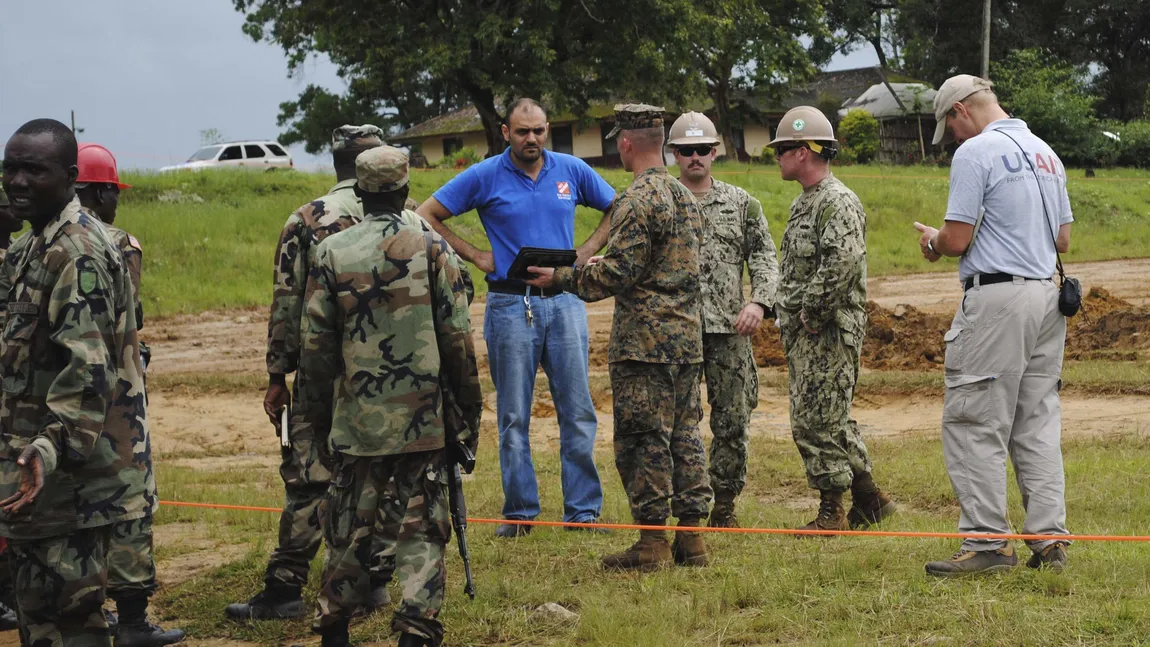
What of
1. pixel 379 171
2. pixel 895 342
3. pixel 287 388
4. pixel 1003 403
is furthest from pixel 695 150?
pixel 895 342

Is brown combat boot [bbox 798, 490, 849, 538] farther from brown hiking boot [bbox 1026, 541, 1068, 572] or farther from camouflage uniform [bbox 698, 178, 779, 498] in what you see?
brown hiking boot [bbox 1026, 541, 1068, 572]

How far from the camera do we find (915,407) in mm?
12875

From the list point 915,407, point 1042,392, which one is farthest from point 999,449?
point 915,407

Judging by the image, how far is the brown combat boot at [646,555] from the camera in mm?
6176

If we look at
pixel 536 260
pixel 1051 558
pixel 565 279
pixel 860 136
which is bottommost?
pixel 1051 558

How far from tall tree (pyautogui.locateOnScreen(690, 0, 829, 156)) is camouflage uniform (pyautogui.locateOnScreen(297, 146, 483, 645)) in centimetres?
3086

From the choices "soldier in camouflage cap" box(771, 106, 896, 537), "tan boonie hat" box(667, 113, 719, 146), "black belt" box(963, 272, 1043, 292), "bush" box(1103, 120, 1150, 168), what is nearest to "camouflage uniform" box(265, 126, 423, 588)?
"tan boonie hat" box(667, 113, 719, 146)

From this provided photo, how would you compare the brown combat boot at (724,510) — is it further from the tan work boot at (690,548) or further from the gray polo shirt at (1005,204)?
the gray polo shirt at (1005,204)

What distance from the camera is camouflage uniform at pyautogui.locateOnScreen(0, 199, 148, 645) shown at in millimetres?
4227

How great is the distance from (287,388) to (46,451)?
5.64ft

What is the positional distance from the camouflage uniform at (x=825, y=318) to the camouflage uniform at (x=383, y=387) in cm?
262

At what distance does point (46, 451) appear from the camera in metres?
4.13

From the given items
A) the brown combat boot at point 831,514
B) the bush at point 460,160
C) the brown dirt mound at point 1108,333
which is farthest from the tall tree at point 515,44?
the brown combat boot at point 831,514

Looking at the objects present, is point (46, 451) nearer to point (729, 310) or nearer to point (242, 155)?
point (729, 310)
